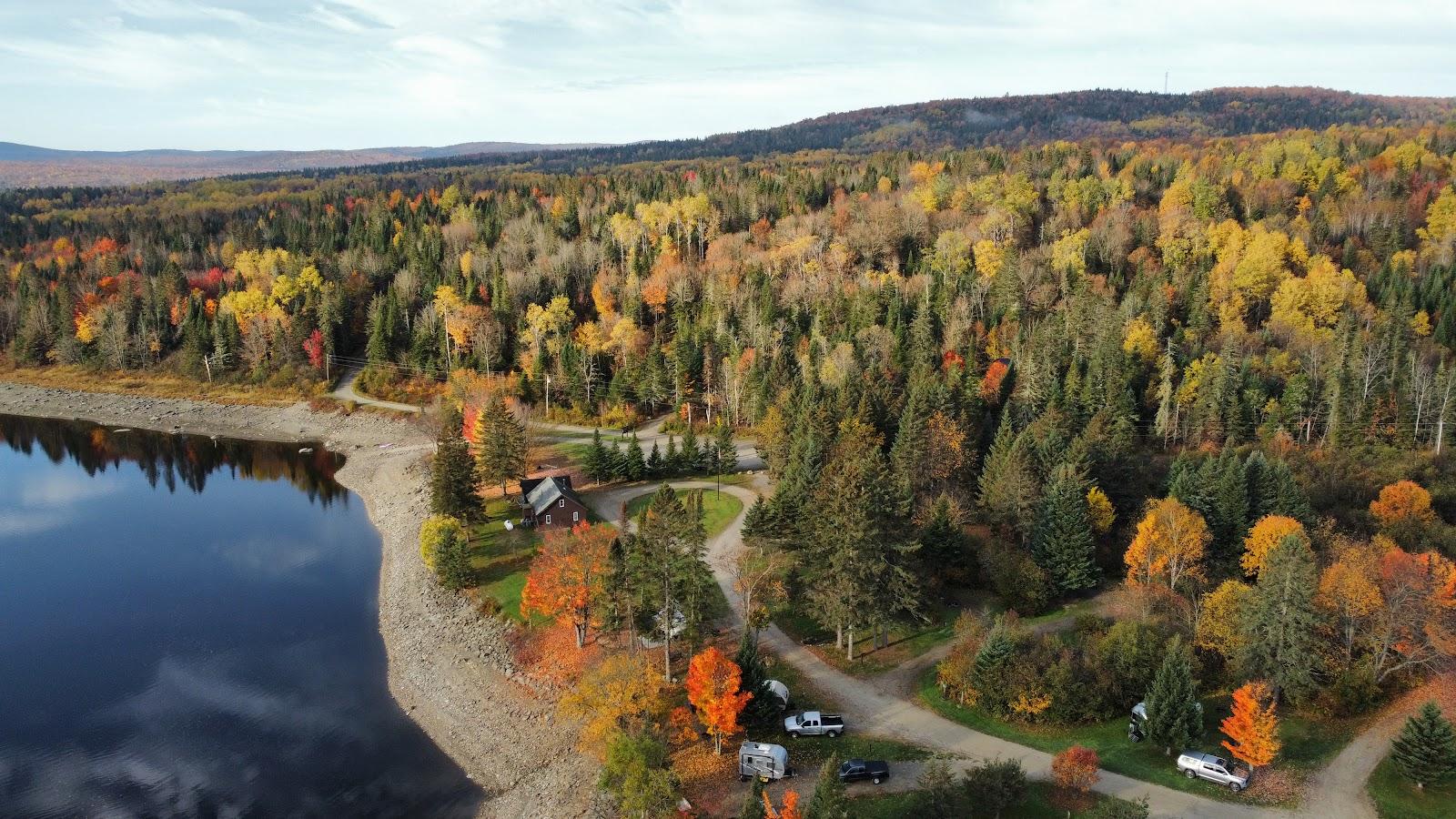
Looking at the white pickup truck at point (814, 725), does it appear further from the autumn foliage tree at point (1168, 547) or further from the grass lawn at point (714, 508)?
the grass lawn at point (714, 508)

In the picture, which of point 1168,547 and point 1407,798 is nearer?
point 1407,798

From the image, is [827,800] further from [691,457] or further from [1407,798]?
[691,457]

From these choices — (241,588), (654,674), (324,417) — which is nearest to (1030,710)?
(654,674)

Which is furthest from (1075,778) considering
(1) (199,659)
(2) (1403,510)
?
(1) (199,659)

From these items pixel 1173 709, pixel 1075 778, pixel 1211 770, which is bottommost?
pixel 1211 770

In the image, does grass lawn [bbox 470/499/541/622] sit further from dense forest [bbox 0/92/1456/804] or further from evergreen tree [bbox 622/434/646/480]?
evergreen tree [bbox 622/434/646/480]

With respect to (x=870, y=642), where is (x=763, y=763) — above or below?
above

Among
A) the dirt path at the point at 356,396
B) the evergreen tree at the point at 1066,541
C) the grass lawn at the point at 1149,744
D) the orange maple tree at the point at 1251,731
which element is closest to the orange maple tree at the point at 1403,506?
the evergreen tree at the point at 1066,541

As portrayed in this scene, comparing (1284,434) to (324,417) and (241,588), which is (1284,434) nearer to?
(241,588)
